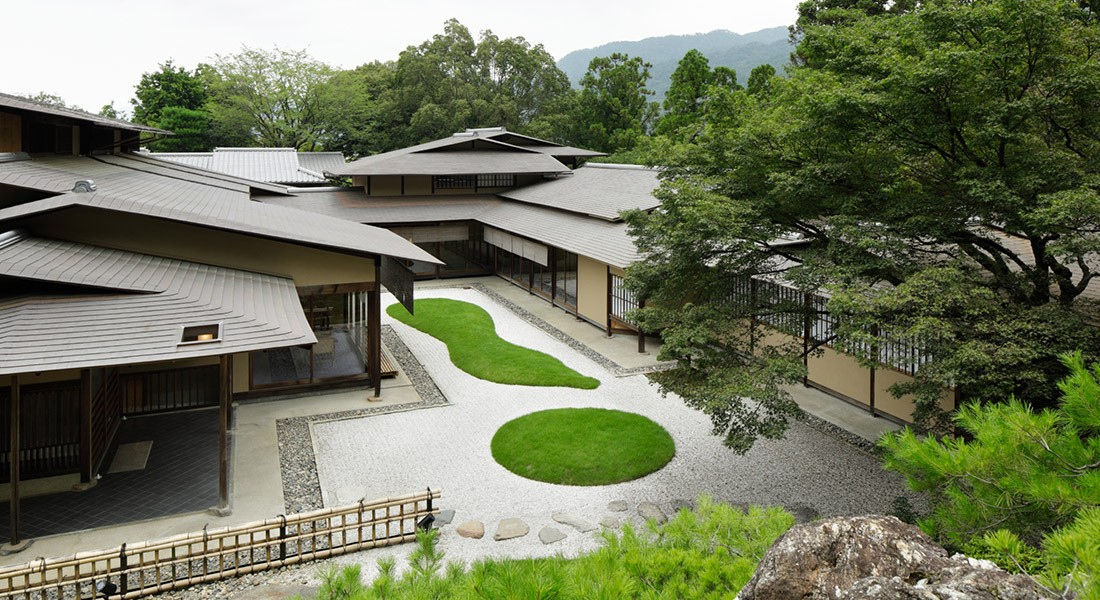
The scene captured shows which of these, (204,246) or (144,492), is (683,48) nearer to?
(204,246)

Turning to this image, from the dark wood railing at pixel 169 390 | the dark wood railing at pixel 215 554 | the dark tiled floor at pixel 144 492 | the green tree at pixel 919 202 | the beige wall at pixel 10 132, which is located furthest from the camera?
the beige wall at pixel 10 132

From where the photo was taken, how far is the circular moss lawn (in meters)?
10.6

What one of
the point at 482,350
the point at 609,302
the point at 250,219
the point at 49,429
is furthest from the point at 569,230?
the point at 49,429

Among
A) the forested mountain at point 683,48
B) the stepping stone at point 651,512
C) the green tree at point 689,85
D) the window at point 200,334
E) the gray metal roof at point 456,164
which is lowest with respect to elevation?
the stepping stone at point 651,512

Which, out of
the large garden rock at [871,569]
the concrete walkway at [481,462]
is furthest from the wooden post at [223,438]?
the large garden rock at [871,569]

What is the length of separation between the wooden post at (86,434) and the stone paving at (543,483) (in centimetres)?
305

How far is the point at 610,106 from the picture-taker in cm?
4834

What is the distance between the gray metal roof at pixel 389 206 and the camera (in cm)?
2566

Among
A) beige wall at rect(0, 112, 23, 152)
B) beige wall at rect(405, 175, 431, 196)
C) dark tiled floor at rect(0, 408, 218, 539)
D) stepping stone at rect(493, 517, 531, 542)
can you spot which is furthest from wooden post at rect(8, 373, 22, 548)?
beige wall at rect(405, 175, 431, 196)

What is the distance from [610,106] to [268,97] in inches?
863

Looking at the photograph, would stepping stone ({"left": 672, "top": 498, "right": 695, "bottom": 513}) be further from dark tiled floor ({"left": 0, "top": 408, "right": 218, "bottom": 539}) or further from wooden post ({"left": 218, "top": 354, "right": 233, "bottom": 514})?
dark tiled floor ({"left": 0, "top": 408, "right": 218, "bottom": 539})

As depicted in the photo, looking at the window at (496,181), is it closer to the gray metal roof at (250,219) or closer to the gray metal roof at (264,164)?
the gray metal roof at (264,164)

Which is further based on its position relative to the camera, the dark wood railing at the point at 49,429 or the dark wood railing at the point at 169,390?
the dark wood railing at the point at 169,390

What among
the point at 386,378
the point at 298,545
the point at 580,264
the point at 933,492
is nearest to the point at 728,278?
the point at 933,492
